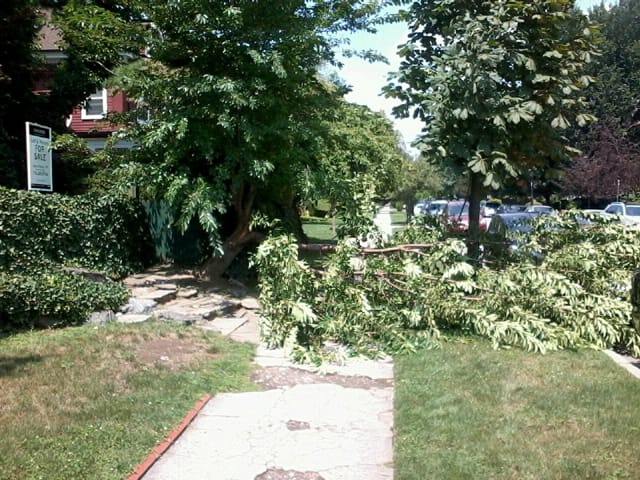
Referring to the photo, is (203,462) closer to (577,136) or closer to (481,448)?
(481,448)

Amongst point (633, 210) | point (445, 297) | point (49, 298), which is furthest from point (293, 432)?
point (633, 210)

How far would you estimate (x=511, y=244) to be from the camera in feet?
31.5

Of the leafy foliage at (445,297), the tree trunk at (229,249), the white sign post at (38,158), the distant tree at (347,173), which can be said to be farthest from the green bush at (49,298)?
the distant tree at (347,173)

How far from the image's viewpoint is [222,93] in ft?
31.5

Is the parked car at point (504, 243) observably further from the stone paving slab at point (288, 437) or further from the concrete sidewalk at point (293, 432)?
the stone paving slab at point (288, 437)

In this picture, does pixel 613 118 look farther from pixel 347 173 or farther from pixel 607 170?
pixel 347 173

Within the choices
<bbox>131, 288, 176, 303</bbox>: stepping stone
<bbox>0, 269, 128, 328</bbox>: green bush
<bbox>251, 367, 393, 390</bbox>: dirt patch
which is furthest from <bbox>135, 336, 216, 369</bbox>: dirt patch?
<bbox>131, 288, 176, 303</bbox>: stepping stone

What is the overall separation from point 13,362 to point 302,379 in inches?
116

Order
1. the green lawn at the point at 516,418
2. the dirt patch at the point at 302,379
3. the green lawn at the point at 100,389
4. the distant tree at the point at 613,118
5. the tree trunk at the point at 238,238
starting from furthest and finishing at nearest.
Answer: the distant tree at the point at 613,118, the tree trunk at the point at 238,238, the dirt patch at the point at 302,379, the green lawn at the point at 100,389, the green lawn at the point at 516,418

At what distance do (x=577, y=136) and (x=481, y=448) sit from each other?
44.5 metres

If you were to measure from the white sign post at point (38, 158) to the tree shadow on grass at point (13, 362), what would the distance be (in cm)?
352

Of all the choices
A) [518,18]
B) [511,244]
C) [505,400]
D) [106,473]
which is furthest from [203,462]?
[518,18]

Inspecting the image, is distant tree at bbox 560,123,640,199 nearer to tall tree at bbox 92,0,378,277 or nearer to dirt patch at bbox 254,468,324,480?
tall tree at bbox 92,0,378,277

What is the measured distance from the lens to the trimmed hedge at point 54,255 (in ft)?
25.9
